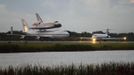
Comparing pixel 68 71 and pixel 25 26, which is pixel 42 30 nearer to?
pixel 25 26

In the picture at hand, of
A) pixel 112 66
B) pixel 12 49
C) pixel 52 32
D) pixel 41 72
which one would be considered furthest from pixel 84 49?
pixel 52 32

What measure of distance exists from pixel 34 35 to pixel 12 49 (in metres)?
74.5

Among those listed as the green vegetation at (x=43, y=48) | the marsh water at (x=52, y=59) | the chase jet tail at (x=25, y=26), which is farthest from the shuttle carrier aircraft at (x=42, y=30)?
the marsh water at (x=52, y=59)

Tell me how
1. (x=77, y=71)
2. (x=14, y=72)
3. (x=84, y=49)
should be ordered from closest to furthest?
(x=14, y=72) < (x=77, y=71) < (x=84, y=49)

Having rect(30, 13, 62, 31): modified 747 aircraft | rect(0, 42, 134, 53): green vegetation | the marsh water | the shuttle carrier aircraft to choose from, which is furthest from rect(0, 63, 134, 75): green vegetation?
rect(30, 13, 62, 31): modified 747 aircraft

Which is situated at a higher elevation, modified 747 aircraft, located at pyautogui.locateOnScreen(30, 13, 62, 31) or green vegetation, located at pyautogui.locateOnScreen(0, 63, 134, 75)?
modified 747 aircraft, located at pyautogui.locateOnScreen(30, 13, 62, 31)

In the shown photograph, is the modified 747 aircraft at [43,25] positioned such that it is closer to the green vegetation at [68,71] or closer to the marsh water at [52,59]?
the marsh water at [52,59]

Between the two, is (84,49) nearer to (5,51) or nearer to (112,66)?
(5,51)

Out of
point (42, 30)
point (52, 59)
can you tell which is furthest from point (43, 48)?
point (42, 30)

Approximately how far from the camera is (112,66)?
2583cm

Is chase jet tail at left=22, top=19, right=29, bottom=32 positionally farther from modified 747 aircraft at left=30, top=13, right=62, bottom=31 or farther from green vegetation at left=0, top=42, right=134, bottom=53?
green vegetation at left=0, top=42, right=134, bottom=53

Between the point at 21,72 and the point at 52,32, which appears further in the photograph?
the point at 52,32

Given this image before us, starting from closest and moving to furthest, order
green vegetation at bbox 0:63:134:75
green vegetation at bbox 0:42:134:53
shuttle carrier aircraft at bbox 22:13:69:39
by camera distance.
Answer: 1. green vegetation at bbox 0:63:134:75
2. green vegetation at bbox 0:42:134:53
3. shuttle carrier aircraft at bbox 22:13:69:39

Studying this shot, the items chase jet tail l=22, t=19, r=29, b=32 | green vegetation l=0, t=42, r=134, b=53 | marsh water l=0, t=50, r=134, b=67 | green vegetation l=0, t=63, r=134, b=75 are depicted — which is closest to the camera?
green vegetation l=0, t=63, r=134, b=75
